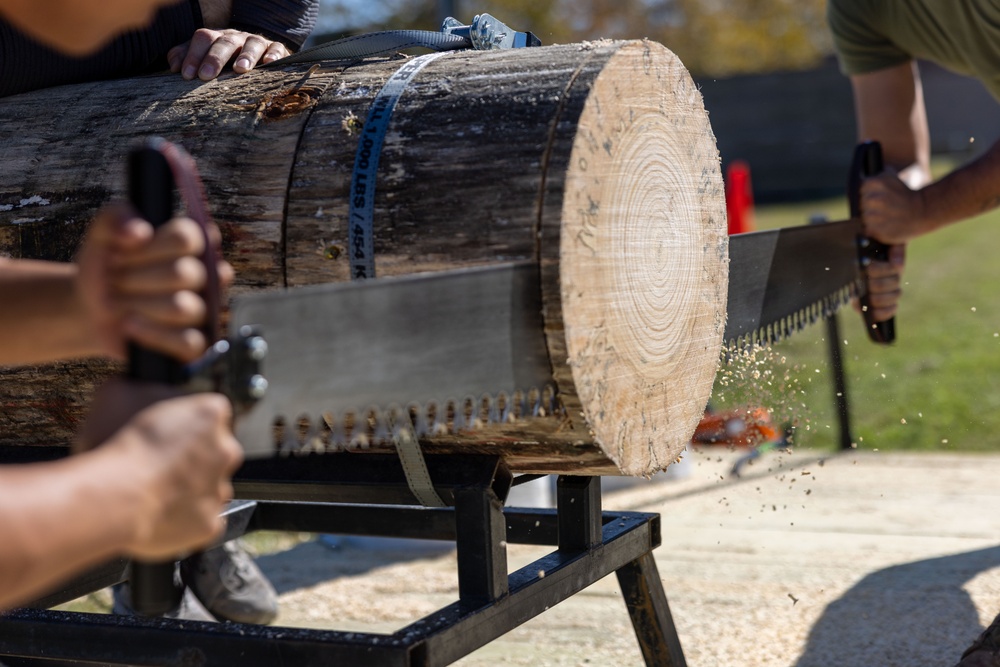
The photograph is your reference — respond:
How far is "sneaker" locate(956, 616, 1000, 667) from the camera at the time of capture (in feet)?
8.25

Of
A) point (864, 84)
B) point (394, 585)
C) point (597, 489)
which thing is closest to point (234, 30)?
point (597, 489)

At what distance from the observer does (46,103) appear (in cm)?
239

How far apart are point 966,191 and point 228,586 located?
8.70 ft

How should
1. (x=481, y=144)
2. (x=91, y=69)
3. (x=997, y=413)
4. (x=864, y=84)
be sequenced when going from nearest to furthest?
(x=481, y=144) < (x=91, y=69) < (x=864, y=84) < (x=997, y=413)

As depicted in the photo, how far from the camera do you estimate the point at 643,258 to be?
1.98 meters

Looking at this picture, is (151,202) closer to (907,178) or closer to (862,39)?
(907,178)

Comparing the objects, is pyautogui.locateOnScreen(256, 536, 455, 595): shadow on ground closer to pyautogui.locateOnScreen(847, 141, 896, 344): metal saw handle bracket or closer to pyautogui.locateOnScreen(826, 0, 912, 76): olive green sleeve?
pyautogui.locateOnScreen(847, 141, 896, 344): metal saw handle bracket

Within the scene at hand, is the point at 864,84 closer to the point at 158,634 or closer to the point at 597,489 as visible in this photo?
the point at 597,489

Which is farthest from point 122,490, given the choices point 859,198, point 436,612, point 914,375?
point 914,375

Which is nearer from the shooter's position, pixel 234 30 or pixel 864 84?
pixel 234 30

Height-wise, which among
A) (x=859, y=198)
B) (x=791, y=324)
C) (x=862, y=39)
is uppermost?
(x=862, y=39)

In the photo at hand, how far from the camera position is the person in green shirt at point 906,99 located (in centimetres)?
333

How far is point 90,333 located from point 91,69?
1.42 m

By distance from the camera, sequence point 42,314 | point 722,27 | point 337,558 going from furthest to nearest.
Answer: point 722,27 → point 337,558 → point 42,314
